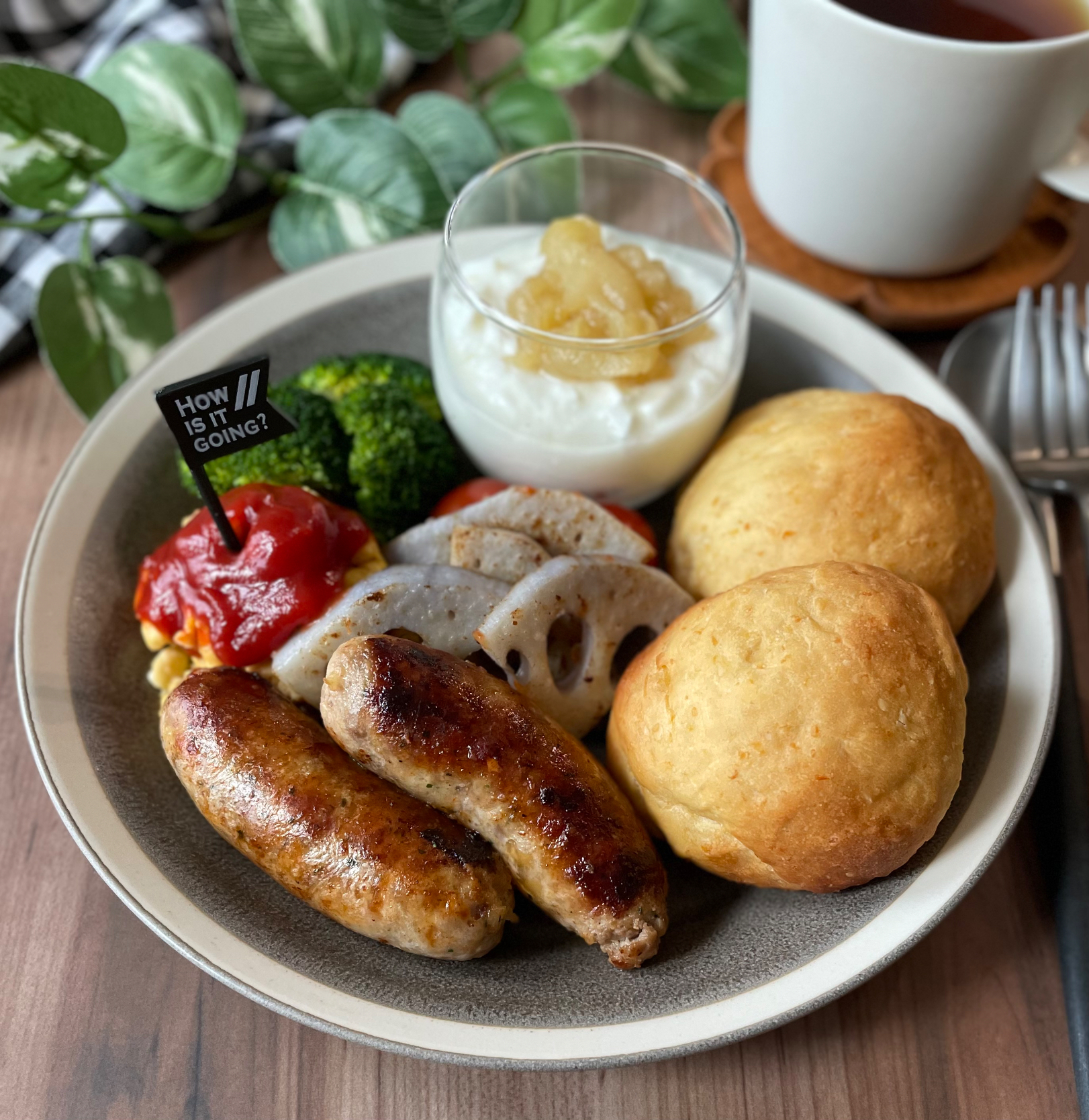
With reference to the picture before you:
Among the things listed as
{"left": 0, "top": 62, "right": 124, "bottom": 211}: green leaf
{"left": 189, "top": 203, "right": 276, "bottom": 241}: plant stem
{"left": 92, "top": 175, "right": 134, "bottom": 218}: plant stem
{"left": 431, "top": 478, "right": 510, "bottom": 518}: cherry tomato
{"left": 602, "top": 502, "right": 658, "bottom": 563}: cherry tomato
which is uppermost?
{"left": 0, "top": 62, "right": 124, "bottom": 211}: green leaf

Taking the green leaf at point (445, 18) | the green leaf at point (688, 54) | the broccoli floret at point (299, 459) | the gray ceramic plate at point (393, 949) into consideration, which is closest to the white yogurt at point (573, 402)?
the broccoli floret at point (299, 459)

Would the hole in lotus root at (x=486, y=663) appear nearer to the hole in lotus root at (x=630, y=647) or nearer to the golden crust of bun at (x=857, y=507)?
the hole in lotus root at (x=630, y=647)

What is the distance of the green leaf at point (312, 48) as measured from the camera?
311 cm

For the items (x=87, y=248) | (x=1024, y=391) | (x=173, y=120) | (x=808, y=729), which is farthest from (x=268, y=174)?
(x=808, y=729)

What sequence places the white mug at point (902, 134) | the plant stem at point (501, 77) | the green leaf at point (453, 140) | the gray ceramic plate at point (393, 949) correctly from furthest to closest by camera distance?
the plant stem at point (501, 77), the green leaf at point (453, 140), the white mug at point (902, 134), the gray ceramic plate at point (393, 949)

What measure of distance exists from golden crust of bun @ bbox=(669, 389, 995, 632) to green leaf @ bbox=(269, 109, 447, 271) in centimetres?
131

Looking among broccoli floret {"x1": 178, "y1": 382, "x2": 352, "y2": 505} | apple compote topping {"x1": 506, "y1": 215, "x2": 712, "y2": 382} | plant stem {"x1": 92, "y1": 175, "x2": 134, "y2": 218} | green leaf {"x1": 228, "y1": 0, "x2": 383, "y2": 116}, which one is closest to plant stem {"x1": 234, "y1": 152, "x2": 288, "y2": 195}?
green leaf {"x1": 228, "y1": 0, "x2": 383, "y2": 116}

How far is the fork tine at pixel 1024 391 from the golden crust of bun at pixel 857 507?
48cm

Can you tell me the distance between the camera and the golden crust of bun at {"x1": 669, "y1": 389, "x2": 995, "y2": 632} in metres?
2.25

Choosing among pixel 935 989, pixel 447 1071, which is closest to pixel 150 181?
pixel 447 1071

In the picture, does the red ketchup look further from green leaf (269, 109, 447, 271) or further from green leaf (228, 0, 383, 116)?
green leaf (228, 0, 383, 116)

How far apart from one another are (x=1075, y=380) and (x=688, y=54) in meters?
1.66

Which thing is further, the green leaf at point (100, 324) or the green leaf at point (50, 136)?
the green leaf at point (100, 324)

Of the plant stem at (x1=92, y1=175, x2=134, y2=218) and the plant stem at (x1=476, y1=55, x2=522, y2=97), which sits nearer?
the plant stem at (x1=92, y1=175, x2=134, y2=218)
